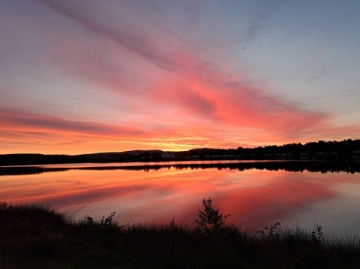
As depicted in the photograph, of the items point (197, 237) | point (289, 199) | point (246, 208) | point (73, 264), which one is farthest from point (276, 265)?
point (289, 199)

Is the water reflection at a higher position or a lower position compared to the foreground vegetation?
higher

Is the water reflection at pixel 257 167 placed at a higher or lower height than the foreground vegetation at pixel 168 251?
higher

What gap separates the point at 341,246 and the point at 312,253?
278 centimetres

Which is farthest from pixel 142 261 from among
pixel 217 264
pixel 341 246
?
pixel 341 246

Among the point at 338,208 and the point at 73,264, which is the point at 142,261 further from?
the point at 338,208

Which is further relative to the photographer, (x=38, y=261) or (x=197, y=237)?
(x=197, y=237)

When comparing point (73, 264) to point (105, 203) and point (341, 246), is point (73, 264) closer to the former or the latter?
point (341, 246)

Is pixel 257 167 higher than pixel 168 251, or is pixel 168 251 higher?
pixel 257 167

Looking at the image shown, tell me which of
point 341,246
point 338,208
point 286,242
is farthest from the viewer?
point 338,208

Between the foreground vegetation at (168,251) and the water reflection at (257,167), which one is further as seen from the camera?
the water reflection at (257,167)

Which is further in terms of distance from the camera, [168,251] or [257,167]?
[257,167]

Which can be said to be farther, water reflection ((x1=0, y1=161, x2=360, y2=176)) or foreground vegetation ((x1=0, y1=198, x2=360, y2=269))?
water reflection ((x1=0, y1=161, x2=360, y2=176))

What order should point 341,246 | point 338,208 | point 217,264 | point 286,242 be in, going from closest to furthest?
point 217,264
point 341,246
point 286,242
point 338,208

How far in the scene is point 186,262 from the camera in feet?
25.6
